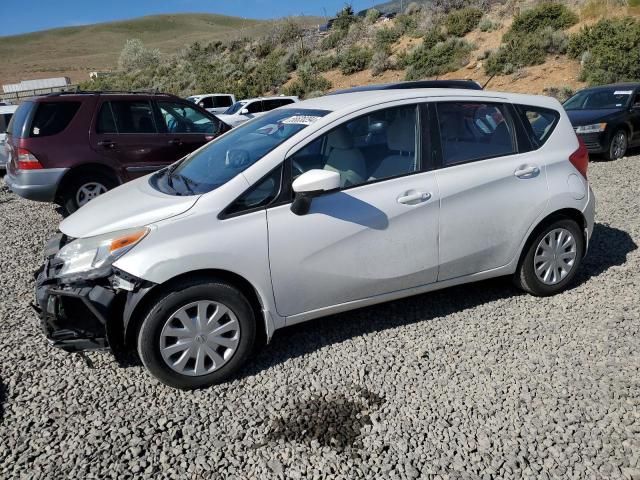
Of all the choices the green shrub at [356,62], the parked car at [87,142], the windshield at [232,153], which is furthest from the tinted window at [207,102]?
the windshield at [232,153]

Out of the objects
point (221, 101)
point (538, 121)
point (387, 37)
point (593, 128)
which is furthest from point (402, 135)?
point (387, 37)

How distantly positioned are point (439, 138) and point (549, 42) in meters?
22.2

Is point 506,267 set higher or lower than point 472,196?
lower

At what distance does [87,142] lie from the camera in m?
7.33

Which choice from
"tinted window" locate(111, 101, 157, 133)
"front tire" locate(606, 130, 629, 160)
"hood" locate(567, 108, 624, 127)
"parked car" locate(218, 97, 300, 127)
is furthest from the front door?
"parked car" locate(218, 97, 300, 127)

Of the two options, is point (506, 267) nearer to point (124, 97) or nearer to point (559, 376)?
point (559, 376)

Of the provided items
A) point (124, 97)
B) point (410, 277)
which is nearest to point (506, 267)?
point (410, 277)

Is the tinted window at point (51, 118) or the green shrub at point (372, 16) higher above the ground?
the green shrub at point (372, 16)

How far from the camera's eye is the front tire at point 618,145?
1045 cm

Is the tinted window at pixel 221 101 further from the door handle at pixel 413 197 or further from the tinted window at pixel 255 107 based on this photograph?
the door handle at pixel 413 197

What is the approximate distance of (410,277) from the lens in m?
3.87

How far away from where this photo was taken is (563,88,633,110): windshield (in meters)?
11.1

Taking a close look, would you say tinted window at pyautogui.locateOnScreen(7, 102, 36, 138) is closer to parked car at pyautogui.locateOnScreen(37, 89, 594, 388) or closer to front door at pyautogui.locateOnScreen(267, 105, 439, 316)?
parked car at pyautogui.locateOnScreen(37, 89, 594, 388)

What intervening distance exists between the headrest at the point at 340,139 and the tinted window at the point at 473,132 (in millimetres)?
724
